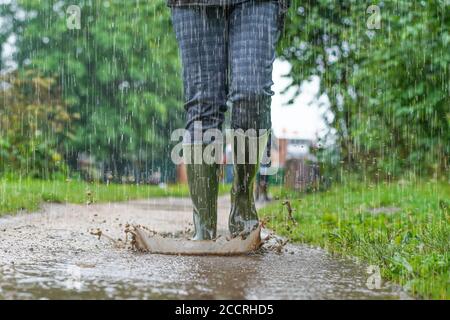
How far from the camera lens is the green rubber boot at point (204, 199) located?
314 centimetres

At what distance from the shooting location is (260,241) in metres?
3.04

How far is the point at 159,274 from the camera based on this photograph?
226 centimetres

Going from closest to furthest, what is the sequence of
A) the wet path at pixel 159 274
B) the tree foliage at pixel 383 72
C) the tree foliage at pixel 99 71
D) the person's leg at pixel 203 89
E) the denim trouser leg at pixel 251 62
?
the wet path at pixel 159 274
the denim trouser leg at pixel 251 62
the person's leg at pixel 203 89
the tree foliage at pixel 383 72
the tree foliage at pixel 99 71

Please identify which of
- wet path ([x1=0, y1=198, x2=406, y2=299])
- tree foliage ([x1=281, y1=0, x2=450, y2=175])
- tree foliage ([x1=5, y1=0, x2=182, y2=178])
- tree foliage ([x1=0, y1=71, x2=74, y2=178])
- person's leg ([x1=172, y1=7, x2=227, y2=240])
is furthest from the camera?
tree foliage ([x1=5, y1=0, x2=182, y2=178])

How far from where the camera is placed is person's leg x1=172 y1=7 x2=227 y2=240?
3150mm

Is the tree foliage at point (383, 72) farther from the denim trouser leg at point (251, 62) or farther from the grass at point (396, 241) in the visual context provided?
the denim trouser leg at point (251, 62)

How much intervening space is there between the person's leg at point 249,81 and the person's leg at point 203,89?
77 mm

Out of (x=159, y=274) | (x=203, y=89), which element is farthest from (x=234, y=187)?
(x=159, y=274)

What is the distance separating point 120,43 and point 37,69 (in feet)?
8.66

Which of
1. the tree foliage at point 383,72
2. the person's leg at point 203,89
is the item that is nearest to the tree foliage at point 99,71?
the tree foliage at point 383,72

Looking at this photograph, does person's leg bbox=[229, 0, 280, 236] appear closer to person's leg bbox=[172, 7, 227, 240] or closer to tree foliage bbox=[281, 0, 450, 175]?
person's leg bbox=[172, 7, 227, 240]

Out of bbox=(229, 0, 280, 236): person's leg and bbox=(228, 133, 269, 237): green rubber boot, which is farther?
bbox=(228, 133, 269, 237): green rubber boot

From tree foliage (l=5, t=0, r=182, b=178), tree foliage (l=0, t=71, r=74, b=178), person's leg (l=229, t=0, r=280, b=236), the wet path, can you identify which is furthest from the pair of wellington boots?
tree foliage (l=5, t=0, r=182, b=178)

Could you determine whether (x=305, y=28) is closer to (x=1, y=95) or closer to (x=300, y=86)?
(x=300, y=86)
